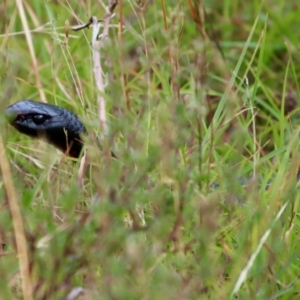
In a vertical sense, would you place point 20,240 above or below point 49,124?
above

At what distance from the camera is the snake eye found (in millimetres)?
2645

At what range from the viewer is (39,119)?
2.65 metres

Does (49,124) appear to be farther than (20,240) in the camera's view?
Yes

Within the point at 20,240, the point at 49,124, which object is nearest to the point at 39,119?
the point at 49,124

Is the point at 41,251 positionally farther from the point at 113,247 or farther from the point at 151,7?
the point at 151,7

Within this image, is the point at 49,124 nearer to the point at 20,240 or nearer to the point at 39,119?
the point at 39,119

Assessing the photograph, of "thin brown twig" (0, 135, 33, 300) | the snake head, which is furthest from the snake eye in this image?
"thin brown twig" (0, 135, 33, 300)

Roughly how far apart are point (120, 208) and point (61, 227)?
15 centimetres

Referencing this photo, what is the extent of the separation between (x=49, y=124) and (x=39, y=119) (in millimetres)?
39

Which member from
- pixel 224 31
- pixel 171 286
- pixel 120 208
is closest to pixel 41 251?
pixel 120 208

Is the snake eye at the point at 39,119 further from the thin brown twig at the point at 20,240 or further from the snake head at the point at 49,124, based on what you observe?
the thin brown twig at the point at 20,240

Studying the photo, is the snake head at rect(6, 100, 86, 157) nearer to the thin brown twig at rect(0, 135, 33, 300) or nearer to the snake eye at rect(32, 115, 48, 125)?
the snake eye at rect(32, 115, 48, 125)

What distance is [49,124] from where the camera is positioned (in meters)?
2.67

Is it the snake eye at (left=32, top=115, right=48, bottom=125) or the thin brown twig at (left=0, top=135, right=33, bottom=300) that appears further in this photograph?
the snake eye at (left=32, top=115, right=48, bottom=125)
